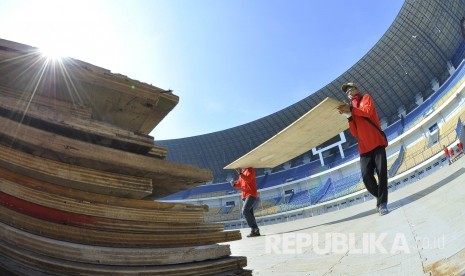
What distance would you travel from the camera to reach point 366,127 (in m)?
3.30

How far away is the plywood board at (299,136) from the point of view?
5.25 metres

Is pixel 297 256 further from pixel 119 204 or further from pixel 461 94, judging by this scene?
pixel 461 94

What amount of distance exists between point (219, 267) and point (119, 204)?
Answer: 1.86 feet

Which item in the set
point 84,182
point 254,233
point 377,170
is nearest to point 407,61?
point 254,233

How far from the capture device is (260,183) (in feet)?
128

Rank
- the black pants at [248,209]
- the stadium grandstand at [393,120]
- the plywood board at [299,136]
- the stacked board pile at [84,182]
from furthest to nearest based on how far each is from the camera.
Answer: the stadium grandstand at [393,120] → the black pants at [248,209] → the plywood board at [299,136] → the stacked board pile at [84,182]

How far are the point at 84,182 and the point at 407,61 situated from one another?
35921 mm

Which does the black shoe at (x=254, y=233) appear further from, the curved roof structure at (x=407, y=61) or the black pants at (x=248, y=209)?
the curved roof structure at (x=407, y=61)

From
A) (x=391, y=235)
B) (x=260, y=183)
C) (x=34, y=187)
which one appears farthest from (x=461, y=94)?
(x=34, y=187)

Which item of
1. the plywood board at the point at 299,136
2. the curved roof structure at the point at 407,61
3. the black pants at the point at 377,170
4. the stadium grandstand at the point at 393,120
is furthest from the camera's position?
the curved roof structure at the point at 407,61

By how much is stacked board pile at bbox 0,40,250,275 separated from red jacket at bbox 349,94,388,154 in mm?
2488

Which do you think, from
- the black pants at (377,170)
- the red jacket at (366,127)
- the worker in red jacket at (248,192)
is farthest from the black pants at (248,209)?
the red jacket at (366,127)

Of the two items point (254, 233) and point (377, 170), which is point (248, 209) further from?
point (377, 170)

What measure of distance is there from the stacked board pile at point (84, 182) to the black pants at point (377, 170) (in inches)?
94.7
